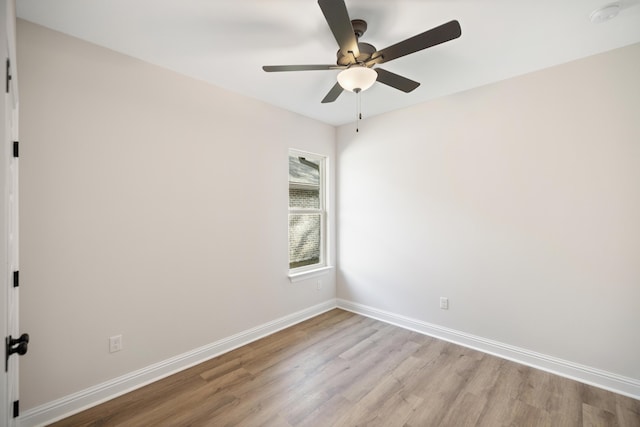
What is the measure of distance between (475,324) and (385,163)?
2.03 metres

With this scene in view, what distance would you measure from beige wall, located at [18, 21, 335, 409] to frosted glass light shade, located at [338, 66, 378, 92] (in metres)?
1.48

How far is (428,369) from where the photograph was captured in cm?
249

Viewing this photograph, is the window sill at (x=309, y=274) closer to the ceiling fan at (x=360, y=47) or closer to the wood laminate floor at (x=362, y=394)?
the wood laminate floor at (x=362, y=394)

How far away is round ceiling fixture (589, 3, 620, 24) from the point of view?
5.54 ft

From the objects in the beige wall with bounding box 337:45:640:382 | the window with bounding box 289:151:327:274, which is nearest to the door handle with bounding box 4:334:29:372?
the window with bounding box 289:151:327:274

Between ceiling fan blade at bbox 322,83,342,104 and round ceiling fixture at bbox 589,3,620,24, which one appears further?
ceiling fan blade at bbox 322,83,342,104

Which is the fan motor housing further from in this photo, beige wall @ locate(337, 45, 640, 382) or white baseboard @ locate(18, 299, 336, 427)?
white baseboard @ locate(18, 299, 336, 427)

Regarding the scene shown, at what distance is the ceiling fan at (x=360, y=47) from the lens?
4.78 ft

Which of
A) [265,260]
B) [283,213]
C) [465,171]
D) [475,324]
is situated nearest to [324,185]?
[283,213]

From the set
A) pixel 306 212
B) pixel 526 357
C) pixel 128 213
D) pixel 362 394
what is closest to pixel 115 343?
pixel 128 213

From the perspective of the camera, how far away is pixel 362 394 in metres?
2.16

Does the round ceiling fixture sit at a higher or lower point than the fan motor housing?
higher

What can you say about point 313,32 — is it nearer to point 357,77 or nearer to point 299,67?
point 299,67

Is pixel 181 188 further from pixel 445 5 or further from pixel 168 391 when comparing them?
pixel 445 5
